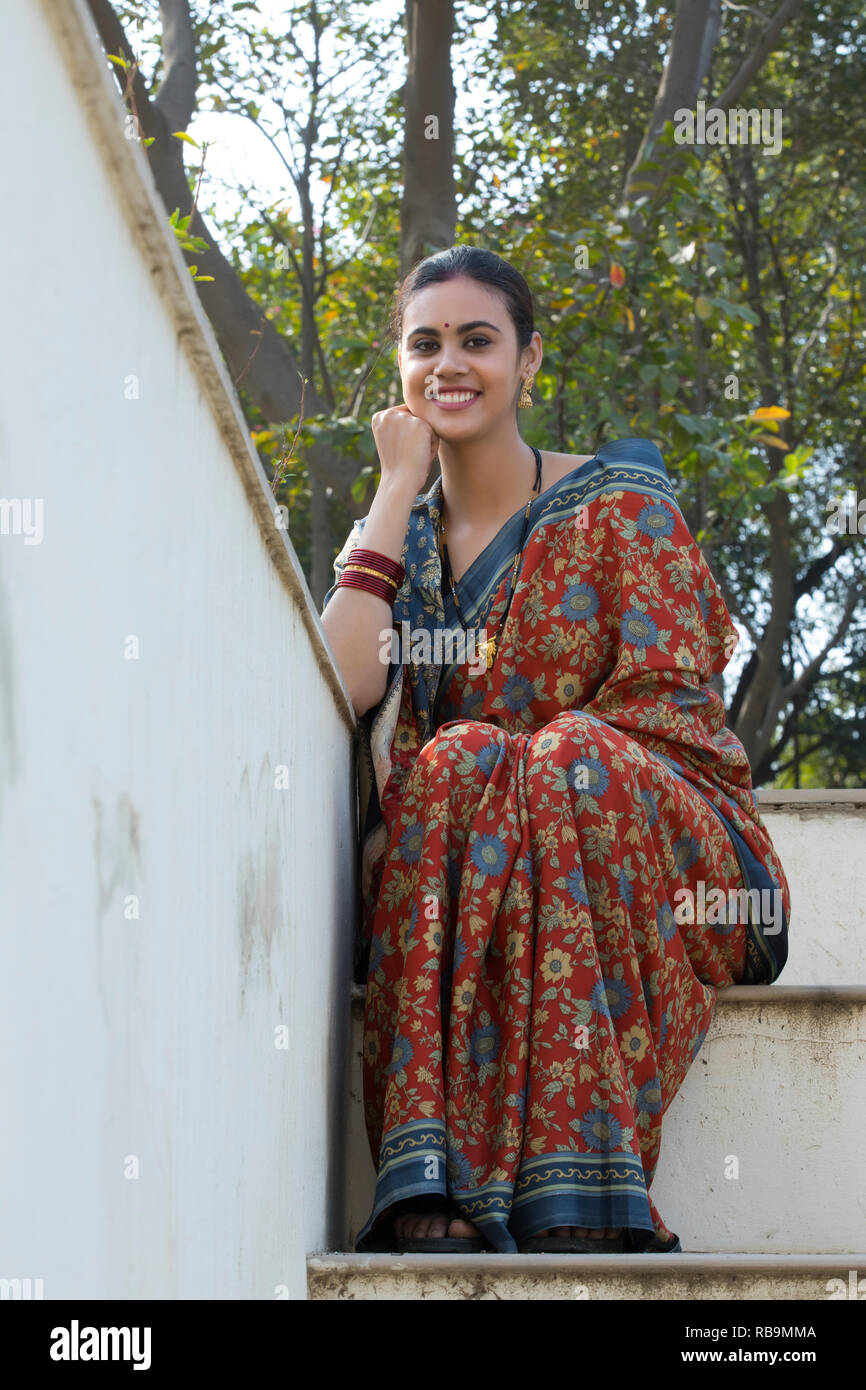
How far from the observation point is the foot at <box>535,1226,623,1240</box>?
1959 millimetres

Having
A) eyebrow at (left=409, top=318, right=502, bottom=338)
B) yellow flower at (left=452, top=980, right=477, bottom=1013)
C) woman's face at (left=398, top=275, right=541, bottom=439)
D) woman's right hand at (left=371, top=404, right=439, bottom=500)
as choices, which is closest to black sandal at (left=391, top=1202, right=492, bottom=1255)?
yellow flower at (left=452, top=980, right=477, bottom=1013)

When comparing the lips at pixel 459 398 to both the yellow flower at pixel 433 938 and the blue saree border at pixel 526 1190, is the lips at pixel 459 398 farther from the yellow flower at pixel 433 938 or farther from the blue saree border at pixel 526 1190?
the blue saree border at pixel 526 1190

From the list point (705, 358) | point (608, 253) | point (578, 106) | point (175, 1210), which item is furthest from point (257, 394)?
point (175, 1210)

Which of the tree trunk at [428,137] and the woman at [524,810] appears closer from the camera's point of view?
the woman at [524,810]

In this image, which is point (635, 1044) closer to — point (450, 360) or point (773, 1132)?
point (773, 1132)

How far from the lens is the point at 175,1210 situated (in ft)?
3.83

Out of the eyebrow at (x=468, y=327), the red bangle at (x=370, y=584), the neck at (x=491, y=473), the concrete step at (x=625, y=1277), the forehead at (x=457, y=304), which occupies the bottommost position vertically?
Result: the concrete step at (x=625, y=1277)

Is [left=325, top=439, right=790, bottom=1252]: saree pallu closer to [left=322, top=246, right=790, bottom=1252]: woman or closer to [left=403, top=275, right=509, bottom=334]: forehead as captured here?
[left=322, top=246, right=790, bottom=1252]: woman

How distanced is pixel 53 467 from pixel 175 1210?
570mm

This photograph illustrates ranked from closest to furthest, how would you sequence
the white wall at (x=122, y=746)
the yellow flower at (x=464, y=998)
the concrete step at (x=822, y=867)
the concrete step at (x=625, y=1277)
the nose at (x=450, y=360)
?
the white wall at (x=122, y=746)
the concrete step at (x=625, y=1277)
the yellow flower at (x=464, y=998)
the nose at (x=450, y=360)
the concrete step at (x=822, y=867)

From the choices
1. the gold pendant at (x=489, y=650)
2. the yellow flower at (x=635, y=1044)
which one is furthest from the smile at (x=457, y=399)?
the yellow flower at (x=635, y=1044)

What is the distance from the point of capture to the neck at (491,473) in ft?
9.47

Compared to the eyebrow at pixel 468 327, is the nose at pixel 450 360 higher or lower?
lower

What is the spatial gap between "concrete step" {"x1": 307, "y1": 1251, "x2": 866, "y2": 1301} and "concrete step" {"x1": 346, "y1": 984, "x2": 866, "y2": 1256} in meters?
0.52
